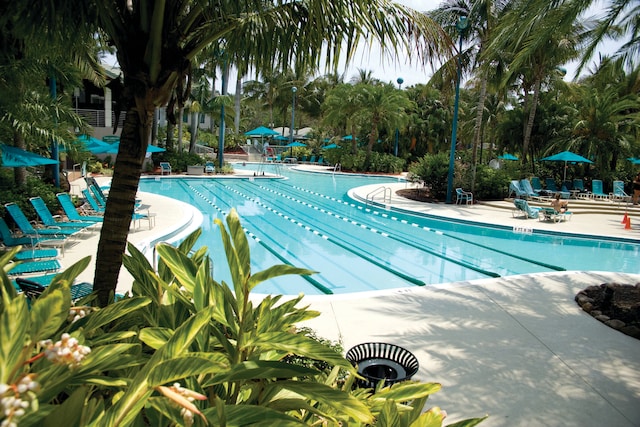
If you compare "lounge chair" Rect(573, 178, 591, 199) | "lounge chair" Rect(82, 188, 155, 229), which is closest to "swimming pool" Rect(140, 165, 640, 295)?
"lounge chair" Rect(82, 188, 155, 229)

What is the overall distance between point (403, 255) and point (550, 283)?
404cm

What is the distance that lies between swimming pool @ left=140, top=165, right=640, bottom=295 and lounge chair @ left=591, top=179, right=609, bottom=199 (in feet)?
29.1

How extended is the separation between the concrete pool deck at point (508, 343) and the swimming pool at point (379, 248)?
211 centimetres

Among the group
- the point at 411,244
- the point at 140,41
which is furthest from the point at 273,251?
the point at 140,41

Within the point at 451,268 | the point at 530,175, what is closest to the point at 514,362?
the point at 451,268

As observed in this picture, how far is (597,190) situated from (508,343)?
62.7ft

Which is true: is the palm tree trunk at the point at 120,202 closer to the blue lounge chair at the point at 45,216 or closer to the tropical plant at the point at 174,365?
the tropical plant at the point at 174,365

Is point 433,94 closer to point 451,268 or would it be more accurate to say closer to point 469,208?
point 469,208

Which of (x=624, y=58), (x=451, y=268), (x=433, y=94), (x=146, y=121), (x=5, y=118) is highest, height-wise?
(x=433, y=94)

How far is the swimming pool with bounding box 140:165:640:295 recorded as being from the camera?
9.81 meters

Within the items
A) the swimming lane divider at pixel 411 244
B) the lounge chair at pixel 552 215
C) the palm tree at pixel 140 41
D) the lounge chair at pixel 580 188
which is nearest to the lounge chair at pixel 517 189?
the lounge chair at pixel 552 215

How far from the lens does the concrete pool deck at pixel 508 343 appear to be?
407cm

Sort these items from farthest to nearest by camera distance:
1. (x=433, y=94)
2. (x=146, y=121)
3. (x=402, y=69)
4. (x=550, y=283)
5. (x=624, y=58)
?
(x=433, y=94)
(x=624, y=58)
(x=550, y=283)
(x=402, y=69)
(x=146, y=121)

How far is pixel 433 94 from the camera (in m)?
37.2
